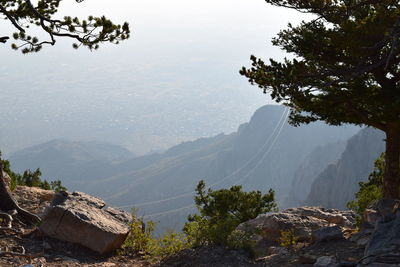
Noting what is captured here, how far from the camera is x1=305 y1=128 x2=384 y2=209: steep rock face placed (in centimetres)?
12838

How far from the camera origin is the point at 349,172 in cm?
13288

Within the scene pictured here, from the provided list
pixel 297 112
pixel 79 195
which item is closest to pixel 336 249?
pixel 297 112

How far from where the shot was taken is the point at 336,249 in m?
12.1

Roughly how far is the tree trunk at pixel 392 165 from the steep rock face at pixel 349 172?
112637 mm

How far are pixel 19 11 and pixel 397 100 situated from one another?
37.6 feet

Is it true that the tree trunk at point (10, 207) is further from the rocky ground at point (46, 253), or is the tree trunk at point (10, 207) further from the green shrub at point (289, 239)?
the green shrub at point (289, 239)

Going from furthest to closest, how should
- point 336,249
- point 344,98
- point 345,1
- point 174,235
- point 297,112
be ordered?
1. point 297,112
2. point 344,98
3. point 345,1
4. point 174,235
5. point 336,249

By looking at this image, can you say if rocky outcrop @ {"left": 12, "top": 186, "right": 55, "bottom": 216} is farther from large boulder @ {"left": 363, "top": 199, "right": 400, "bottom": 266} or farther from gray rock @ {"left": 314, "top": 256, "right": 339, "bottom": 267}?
large boulder @ {"left": 363, "top": 199, "right": 400, "bottom": 266}

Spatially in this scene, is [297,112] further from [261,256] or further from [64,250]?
[64,250]

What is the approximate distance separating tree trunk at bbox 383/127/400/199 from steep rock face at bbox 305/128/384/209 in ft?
370

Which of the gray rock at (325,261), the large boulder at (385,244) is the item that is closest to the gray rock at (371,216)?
the large boulder at (385,244)

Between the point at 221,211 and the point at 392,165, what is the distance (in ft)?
22.5

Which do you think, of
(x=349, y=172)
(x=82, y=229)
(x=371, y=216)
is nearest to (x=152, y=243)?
(x=82, y=229)

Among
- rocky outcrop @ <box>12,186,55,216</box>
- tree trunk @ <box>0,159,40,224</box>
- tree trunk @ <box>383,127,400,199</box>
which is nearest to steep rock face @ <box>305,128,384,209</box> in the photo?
tree trunk @ <box>383,127,400,199</box>
